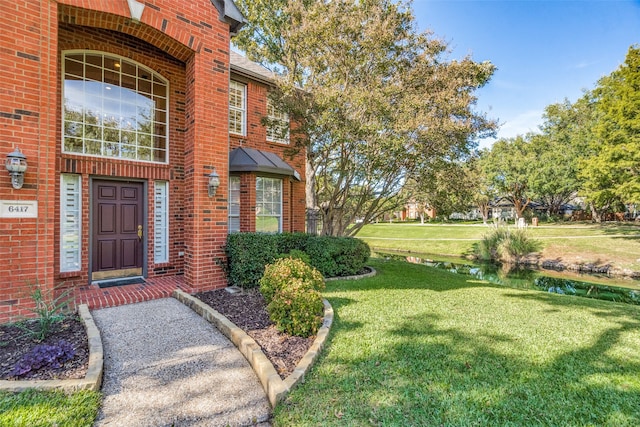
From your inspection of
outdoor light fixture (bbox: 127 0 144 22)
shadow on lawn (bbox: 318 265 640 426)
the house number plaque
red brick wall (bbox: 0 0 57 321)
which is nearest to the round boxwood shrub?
shadow on lawn (bbox: 318 265 640 426)

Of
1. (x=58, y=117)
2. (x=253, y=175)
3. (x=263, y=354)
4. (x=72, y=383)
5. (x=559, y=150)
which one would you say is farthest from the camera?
(x=559, y=150)

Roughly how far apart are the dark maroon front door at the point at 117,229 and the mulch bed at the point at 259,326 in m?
2.17

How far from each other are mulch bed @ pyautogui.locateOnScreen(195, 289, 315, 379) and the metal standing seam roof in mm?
3593

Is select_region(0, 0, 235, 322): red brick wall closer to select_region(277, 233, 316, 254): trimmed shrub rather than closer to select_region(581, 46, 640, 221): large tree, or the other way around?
select_region(277, 233, 316, 254): trimmed shrub

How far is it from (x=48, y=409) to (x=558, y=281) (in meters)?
15.2

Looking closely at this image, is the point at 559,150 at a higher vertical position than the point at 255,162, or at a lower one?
higher

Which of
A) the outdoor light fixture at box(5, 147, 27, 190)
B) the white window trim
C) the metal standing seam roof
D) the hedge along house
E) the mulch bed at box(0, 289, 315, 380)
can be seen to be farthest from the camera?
the white window trim

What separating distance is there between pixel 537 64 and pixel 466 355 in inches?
691

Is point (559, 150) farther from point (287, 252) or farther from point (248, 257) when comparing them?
point (248, 257)

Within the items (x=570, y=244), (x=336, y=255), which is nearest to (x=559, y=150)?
(x=570, y=244)

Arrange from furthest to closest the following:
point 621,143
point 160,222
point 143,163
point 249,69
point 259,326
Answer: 1. point 621,143
2. point 249,69
3. point 160,222
4. point 143,163
5. point 259,326

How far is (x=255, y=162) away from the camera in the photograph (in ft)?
28.0

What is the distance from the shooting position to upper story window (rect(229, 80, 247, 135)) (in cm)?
934

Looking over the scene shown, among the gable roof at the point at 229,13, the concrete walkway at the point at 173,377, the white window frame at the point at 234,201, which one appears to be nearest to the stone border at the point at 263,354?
the concrete walkway at the point at 173,377
